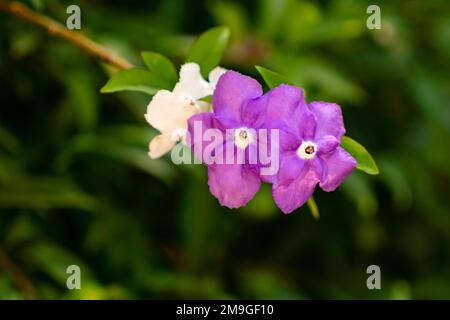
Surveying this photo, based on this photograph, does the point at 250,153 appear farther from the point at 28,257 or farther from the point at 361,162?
the point at 28,257

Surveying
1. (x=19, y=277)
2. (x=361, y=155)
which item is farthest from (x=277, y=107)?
(x=19, y=277)

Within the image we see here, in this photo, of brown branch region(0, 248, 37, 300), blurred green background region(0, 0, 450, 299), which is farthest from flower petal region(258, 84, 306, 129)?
brown branch region(0, 248, 37, 300)

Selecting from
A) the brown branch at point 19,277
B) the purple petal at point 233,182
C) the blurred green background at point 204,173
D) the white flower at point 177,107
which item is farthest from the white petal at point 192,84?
the brown branch at point 19,277

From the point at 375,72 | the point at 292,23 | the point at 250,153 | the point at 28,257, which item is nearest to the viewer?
the point at 250,153

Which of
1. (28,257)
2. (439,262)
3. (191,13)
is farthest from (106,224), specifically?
(439,262)

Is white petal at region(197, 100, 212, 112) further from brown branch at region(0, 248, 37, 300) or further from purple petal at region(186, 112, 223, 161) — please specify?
brown branch at region(0, 248, 37, 300)

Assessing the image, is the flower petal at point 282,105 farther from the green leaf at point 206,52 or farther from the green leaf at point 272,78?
the green leaf at point 206,52

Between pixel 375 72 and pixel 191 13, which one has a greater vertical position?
pixel 191 13
